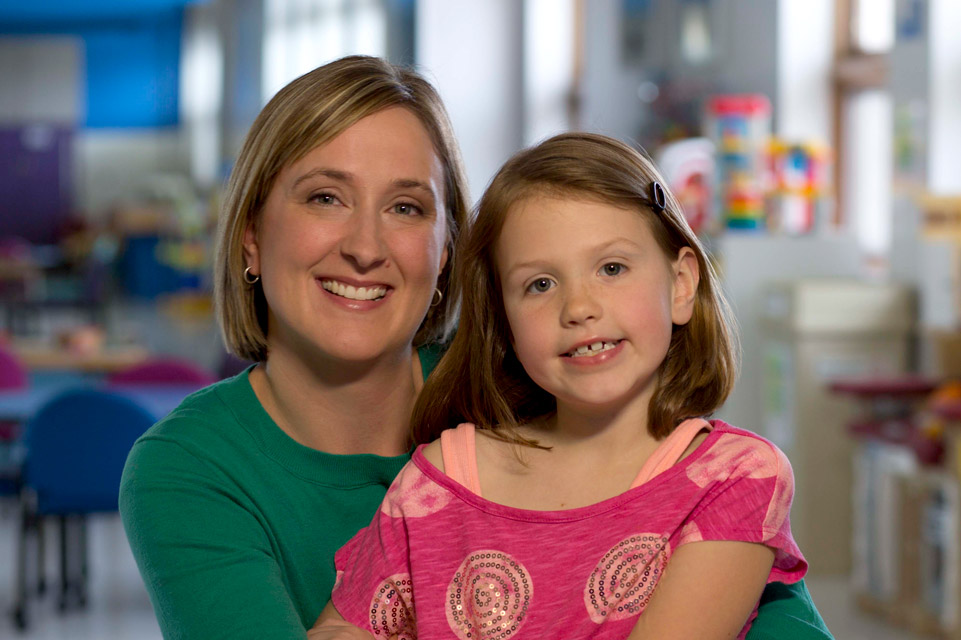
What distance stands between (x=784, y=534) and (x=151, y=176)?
1619 cm

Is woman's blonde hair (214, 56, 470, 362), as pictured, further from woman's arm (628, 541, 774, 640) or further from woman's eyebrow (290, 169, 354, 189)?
woman's arm (628, 541, 774, 640)

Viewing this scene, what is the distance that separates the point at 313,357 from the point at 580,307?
1.34 feet

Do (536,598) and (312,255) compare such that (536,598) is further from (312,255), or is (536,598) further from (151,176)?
(151,176)

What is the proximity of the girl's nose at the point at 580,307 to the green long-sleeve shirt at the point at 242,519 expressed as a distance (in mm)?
372

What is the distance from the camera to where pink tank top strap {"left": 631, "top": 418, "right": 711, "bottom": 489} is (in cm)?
123

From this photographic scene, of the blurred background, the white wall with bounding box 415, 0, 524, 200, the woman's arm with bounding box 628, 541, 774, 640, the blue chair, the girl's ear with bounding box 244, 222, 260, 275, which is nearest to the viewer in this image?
the woman's arm with bounding box 628, 541, 774, 640

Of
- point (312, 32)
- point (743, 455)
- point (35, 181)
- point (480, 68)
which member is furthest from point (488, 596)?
point (35, 181)

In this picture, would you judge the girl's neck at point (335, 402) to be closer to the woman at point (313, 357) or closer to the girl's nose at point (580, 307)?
the woman at point (313, 357)

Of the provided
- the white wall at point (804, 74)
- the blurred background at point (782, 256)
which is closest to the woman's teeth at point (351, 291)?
the blurred background at point (782, 256)

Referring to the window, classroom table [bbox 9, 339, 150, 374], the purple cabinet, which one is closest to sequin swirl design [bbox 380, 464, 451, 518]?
classroom table [bbox 9, 339, 150, 374]

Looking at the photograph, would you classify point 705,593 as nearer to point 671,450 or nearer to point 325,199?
point 671,450

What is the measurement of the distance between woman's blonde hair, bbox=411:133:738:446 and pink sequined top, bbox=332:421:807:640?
0.07 m

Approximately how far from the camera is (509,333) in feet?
4.64

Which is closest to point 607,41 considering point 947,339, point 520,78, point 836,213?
point 520,78
